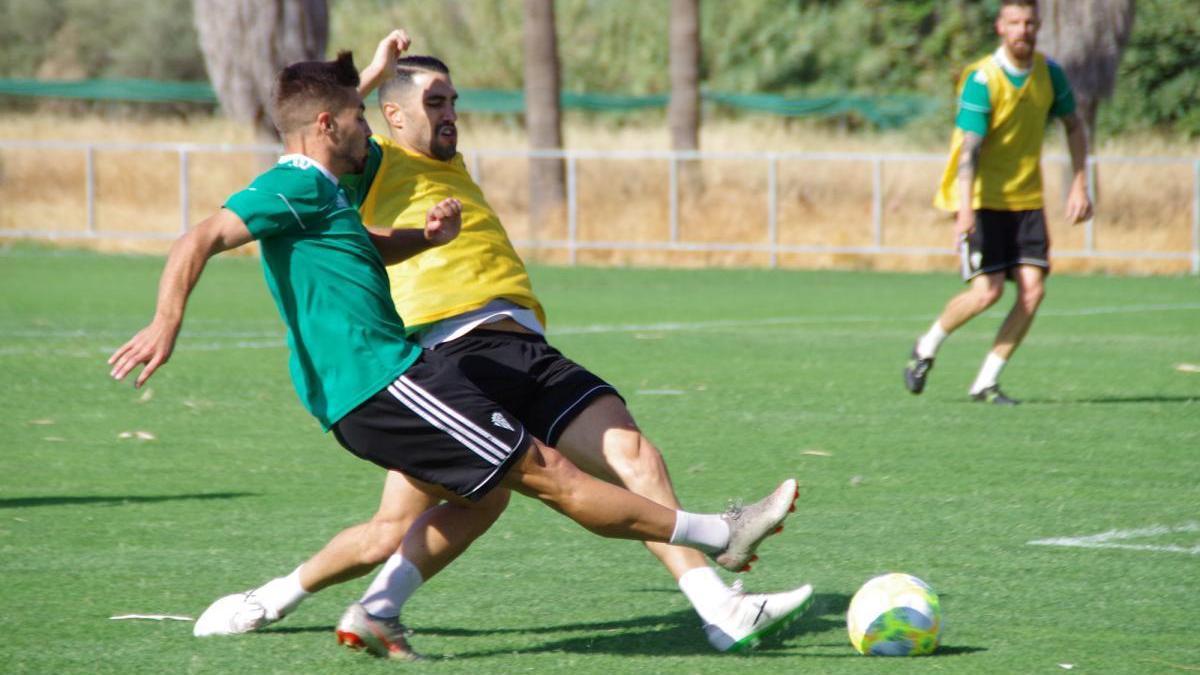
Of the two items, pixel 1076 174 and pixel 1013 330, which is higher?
pixel 1076 174

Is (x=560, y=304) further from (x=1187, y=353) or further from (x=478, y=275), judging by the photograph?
(x=478, y=275)

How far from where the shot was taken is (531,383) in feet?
19.1

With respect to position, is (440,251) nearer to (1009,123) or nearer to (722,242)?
(1009,123)

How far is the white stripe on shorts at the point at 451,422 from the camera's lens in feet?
17.0

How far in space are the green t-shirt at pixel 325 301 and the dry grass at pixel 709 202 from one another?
802 inches

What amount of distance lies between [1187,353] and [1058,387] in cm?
261

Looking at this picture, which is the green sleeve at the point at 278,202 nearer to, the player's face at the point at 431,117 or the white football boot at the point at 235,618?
the player's face at the point at 431,117

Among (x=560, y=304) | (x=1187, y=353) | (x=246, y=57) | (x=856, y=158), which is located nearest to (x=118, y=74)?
(x=246, y=57)

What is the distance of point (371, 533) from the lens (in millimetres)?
5691

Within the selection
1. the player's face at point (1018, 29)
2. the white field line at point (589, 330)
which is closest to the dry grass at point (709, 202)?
the white field line at point (589, 330)

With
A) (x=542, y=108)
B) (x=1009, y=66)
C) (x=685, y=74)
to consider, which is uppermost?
(x=1009, y=66)

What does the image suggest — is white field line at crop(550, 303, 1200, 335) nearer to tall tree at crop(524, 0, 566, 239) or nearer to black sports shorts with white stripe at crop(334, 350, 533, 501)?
tall tree at crop(524, 0, 566, 239)

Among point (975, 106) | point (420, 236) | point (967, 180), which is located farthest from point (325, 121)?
point (975, 106)

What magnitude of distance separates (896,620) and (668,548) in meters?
0.75
